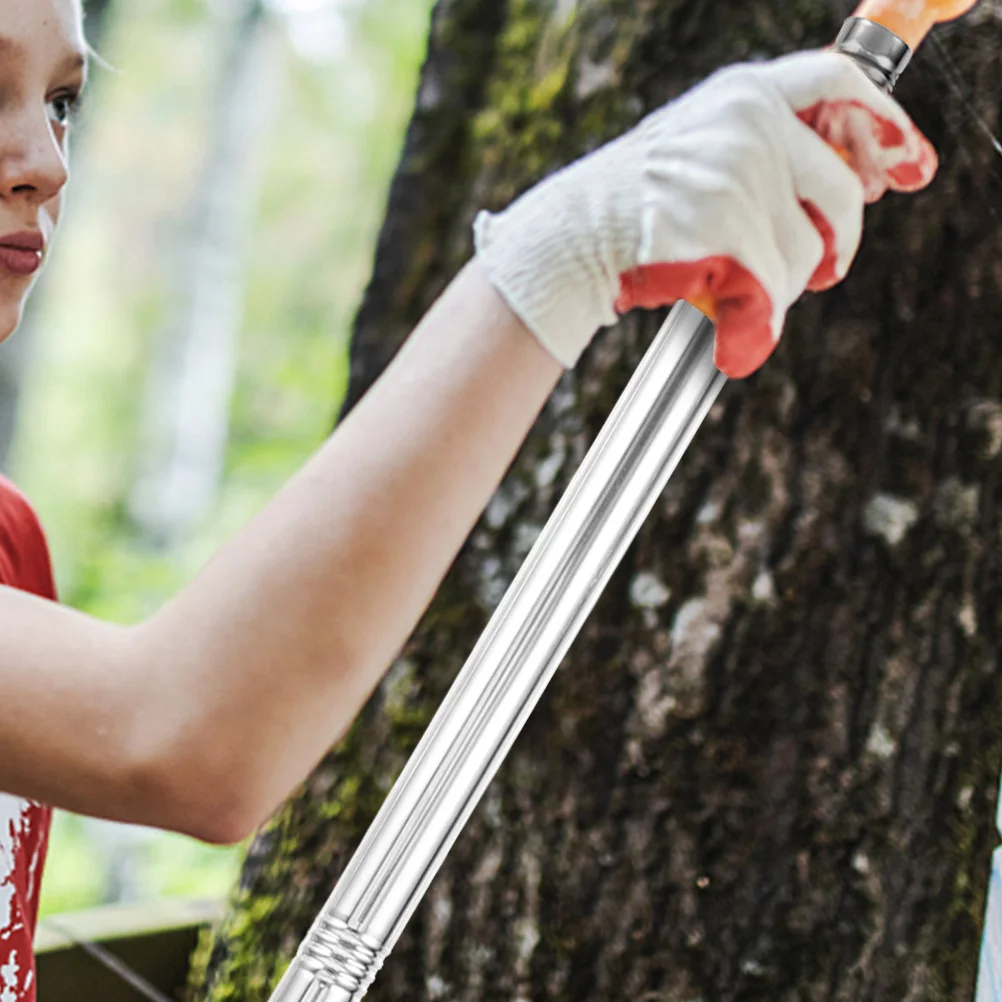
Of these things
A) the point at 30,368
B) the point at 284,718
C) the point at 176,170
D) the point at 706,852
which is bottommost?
the point at 30,368

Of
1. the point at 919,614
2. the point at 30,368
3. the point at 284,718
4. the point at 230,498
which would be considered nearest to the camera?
the point at 284,718

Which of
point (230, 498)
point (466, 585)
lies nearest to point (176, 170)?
point (230, 498)

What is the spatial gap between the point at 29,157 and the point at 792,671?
0.55 meters

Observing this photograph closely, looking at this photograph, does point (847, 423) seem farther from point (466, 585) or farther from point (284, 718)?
point (284, 718)

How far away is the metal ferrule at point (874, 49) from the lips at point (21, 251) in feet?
1.55

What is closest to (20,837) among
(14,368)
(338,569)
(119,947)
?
(119,947)

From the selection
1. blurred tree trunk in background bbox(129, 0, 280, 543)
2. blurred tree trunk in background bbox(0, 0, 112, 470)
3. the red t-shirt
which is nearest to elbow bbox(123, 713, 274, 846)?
the red t-shirt

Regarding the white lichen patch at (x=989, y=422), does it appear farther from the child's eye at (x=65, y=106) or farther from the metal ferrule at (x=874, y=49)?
the child's eye at (x=65, y=106)

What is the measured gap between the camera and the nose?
58cm

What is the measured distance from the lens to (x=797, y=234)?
0.51m

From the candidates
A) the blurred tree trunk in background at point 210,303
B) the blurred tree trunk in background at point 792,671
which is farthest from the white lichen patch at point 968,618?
the blurred tree trunk in background at point 210,303

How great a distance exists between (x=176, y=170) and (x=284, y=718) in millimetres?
2367

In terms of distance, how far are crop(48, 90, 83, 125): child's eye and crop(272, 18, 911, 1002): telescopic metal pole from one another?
39 centimetres

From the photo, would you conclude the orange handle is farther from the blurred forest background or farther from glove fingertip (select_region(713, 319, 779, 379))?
the blurred forest background
